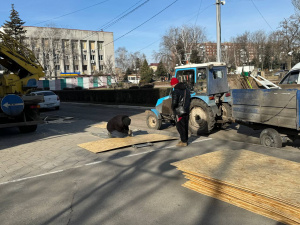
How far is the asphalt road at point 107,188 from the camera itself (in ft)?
11.1

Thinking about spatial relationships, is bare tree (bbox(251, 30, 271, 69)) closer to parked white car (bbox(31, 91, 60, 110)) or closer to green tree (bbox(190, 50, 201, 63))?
green tree (bbox(190, 50, 201, 63))

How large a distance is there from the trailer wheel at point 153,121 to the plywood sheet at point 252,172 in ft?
15.5

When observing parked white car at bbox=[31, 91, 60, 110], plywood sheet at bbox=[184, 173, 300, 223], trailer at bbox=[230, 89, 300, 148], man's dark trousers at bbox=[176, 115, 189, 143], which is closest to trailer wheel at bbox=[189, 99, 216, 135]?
trailer at bbox=[230, 89, 300, 148]

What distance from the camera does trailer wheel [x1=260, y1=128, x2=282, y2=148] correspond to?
255 inches

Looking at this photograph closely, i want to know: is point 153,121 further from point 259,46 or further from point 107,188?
point 259,46

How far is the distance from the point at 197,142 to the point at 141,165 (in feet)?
8.12

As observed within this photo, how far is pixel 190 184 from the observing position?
422cm

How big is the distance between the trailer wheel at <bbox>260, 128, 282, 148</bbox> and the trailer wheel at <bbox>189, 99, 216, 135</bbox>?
6.36 ft

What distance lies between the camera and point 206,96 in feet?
28.2

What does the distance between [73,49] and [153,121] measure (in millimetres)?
70456

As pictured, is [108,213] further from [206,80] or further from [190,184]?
[206,80]

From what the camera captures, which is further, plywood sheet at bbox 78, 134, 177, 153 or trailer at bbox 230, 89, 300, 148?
plywood sheet at bbox 78, 134, 177, 153

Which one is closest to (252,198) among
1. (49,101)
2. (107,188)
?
(107,188)

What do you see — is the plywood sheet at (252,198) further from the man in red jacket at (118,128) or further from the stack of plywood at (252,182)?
the man in red jacket at (118,128)
